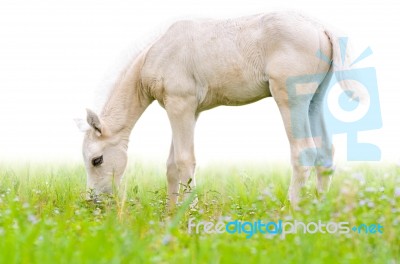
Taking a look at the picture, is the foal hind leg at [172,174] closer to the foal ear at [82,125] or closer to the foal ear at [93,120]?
the foal ear at [93,120]

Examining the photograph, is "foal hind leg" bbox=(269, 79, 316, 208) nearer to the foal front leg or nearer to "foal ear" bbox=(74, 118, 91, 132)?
the foal front leg

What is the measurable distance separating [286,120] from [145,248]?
3.37 metres

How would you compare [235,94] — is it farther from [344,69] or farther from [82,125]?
[82,125]

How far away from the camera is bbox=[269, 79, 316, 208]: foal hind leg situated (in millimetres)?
7074

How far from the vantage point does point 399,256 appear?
14.8ft

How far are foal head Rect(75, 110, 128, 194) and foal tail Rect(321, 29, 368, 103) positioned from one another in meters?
2.86

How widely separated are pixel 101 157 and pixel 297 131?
250 centimetres

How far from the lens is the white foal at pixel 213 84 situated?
23.3 ft

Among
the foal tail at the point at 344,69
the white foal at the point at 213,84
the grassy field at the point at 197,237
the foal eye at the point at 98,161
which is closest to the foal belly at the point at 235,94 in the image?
the white foal at the point at 213,84

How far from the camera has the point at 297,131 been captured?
7.12 m

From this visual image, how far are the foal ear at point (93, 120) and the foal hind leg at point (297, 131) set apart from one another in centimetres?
217

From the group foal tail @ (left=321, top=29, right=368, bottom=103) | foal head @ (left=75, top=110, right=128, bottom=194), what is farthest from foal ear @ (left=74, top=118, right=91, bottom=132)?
foal tail @ (left=321, top=29, right=368, bottom=103)

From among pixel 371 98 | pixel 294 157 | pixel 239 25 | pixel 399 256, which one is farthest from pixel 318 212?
pixel 239 25

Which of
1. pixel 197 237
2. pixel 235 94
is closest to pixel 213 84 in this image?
Answer: pixel 235 94
